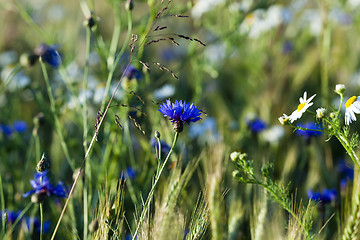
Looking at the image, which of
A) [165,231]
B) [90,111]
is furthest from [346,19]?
[165,231]

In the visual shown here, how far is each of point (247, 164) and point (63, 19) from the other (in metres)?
3.34

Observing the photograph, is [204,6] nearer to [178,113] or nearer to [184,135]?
[184,135]

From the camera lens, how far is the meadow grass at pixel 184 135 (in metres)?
0.90

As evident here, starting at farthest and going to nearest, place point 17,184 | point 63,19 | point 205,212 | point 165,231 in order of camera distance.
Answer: point 63,19 < point 17,184 < point 205,212 < point 165,231

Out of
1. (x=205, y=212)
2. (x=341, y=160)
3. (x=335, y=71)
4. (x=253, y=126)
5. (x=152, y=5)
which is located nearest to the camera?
(x=205, y=212)

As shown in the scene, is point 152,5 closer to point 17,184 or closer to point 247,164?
point 247,164

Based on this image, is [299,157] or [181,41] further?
[181,41]

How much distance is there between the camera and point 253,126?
1784 millimetres

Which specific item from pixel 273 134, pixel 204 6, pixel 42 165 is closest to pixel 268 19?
pixel 204 6

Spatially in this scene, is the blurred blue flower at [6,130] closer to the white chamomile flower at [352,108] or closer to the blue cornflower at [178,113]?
the blue cornflower at [178,113]

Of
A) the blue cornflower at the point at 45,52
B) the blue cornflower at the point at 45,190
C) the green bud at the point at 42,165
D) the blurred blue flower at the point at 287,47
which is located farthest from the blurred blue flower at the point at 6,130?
the blurred blue flower at the point at 287,47

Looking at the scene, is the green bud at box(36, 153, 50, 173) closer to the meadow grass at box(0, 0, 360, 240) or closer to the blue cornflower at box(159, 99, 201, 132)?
the meadow grass at box(0, 0, 360, 240)

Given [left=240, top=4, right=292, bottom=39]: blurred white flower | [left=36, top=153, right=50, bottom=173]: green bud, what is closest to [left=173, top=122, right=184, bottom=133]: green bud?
[left=36, top=153, right=50, bottom=173]: green bud

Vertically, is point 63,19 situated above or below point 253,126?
above
